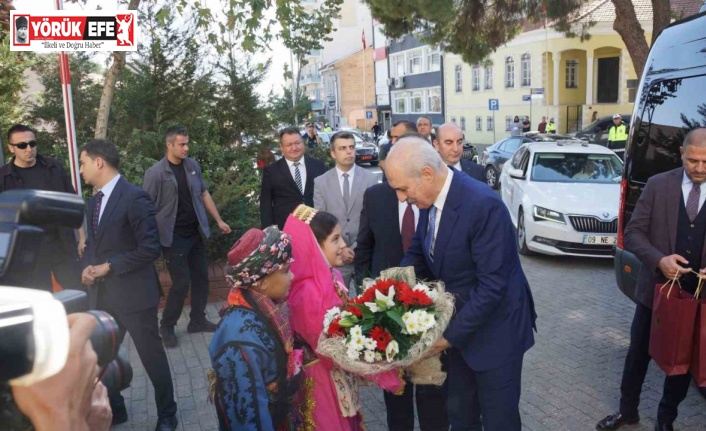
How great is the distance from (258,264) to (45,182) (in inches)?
137

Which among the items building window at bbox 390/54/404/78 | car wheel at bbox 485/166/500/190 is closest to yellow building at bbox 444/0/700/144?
car wheel at bbox 485/166/500/190

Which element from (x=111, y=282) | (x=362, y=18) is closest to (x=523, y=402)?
(x=111, y=282)

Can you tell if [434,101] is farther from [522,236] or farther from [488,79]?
[522,236]

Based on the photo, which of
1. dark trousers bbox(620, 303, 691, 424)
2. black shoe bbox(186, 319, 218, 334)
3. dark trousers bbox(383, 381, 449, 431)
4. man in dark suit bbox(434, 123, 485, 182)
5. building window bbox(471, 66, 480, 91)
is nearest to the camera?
dark trousers bbox(620, 303, 691, 424)

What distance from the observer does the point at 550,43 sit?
3731 centimetres

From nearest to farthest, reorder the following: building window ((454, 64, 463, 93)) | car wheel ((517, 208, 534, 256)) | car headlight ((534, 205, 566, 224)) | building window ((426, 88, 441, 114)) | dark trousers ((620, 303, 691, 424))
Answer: dark trousers ((620, 303, 691, 424)) < car headlight ((534, 205, 566, 224)) < car wheel ((517, 208, 534, 256)) < building window ((454, 64, 463, 93)) < building window ((426, 88, 441, 114))

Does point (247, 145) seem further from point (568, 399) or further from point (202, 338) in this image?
point (568, 399)

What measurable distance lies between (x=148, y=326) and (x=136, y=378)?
5.02ft

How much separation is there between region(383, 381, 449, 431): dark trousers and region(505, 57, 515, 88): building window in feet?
131

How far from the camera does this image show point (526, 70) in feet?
132

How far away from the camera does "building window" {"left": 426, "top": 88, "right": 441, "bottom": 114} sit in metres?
52.8

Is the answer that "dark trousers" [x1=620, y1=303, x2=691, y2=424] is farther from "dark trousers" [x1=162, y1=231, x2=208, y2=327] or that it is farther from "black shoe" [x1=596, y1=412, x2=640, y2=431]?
"dark trousers" [x1=162, y1=231, x2=208, y2=327]

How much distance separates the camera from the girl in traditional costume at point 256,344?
2.52 meters

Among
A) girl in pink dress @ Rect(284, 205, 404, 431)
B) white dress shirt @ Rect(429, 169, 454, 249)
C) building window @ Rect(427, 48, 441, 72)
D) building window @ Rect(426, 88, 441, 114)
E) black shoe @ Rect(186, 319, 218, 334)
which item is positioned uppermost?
building window @ Rect(427, 48, 441, 72)
